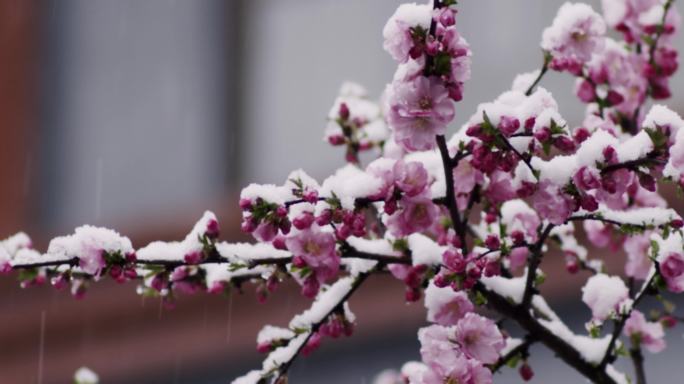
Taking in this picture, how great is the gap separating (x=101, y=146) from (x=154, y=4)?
34.0 inches

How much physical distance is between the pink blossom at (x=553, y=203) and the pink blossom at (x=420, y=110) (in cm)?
17

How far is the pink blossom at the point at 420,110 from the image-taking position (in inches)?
57.8

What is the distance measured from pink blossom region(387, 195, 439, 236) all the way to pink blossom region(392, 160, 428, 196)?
0.03 metres

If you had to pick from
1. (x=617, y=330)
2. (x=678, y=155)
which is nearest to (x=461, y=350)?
(x=617, y=330)

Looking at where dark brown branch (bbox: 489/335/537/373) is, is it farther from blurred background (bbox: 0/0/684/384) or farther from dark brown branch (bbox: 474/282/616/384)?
blurred background (bbox: 0/0/684/384)

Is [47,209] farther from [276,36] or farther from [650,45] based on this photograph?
[650,45]

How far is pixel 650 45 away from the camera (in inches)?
89.6

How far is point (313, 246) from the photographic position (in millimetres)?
1604

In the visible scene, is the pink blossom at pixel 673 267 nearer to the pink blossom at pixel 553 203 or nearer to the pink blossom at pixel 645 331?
the pink blossom at pixel 553 203

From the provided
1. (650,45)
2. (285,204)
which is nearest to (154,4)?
(650,45)

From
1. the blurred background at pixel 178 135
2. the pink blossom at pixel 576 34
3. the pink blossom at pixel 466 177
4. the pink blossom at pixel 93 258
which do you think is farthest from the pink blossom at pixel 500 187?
the blurred background at pixel 178 135

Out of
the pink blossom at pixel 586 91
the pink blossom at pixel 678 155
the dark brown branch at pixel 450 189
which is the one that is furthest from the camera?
the pink blossom at pixel 586 91

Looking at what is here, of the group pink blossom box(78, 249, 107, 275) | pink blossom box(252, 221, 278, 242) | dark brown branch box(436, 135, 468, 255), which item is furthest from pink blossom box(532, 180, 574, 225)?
pink blossom box(78, 249, 107, 275)

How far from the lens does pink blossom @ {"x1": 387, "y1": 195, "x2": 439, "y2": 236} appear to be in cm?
157
